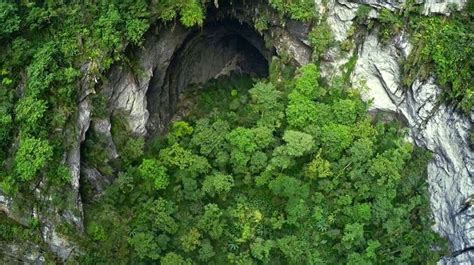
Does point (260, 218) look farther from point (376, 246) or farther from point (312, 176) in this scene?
point (376, 246)

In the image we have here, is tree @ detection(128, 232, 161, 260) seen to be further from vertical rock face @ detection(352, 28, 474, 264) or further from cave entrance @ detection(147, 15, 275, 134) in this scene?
vertical rock face @ detection(352, 28, 474, 264)

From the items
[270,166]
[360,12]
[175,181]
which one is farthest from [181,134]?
[360,12]

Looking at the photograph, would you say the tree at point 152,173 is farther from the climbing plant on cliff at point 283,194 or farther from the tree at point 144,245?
the tree at point 144,245

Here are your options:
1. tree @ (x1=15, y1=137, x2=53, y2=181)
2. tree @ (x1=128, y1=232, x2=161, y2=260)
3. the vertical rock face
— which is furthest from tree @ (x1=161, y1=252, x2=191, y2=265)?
the vertical rock face

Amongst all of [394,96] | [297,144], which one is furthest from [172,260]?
[394,96]

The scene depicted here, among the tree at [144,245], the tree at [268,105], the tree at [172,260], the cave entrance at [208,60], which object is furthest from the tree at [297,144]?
the tree at [144,245]

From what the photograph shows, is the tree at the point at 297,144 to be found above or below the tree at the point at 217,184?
above
